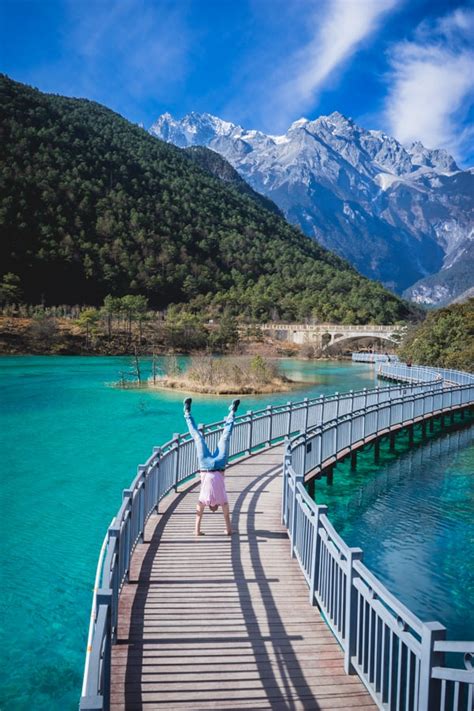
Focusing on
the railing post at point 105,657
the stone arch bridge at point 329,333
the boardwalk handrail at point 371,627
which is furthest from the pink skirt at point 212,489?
the stone arch bridge at point 329,333

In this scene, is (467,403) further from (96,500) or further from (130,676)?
(130,676)

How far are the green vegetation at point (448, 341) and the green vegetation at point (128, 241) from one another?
52.9 m

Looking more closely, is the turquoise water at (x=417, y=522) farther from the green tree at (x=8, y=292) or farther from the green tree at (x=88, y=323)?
the green tree at (x=8, y=292)

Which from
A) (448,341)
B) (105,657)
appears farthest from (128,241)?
(105,657)

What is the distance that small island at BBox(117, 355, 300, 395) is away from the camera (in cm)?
3684

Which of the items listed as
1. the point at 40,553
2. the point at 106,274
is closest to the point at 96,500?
the point at 40,553

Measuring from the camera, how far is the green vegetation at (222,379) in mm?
36875

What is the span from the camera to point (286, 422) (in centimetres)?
1792

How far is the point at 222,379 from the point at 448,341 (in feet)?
70.6

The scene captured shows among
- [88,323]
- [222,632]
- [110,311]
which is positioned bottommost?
[222,632]

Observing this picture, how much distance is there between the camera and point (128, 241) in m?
141

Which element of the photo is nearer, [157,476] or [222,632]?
[222,632]

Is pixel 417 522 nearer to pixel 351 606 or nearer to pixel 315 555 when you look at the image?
pixel 315 555

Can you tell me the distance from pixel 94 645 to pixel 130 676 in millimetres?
1691
